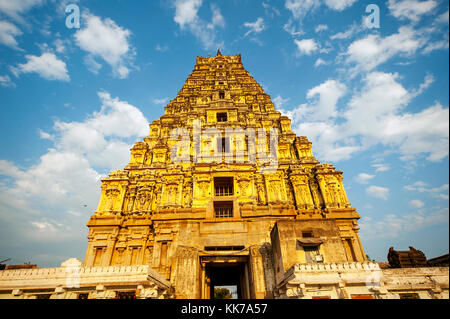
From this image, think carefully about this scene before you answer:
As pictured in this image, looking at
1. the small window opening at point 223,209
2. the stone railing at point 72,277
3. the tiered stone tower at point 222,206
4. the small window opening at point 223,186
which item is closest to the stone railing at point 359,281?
the tiered stone tower at point 222,206

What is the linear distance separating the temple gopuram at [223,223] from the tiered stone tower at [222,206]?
0.10 m

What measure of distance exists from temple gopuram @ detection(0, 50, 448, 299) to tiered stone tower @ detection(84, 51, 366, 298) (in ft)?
0.32

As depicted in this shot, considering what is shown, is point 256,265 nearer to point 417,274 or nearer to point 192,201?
point 192,201

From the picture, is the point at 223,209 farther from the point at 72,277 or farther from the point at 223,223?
the point at 72,277

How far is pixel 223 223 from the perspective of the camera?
21.4 meters

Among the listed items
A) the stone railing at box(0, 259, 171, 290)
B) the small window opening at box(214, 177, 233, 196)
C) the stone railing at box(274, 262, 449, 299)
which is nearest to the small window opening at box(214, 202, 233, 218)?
the small window opening at box(214, 177, 233, 196)

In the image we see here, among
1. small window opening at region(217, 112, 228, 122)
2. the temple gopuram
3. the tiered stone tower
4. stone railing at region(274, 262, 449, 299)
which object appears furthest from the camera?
small window opening at region(217, 112, 228, 122)

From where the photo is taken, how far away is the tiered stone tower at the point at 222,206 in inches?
715

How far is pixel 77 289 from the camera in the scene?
14.1 meters

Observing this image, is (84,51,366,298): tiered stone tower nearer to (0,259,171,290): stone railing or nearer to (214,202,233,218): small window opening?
(214,202,233,218): small window opening

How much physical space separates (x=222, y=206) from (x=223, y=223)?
111 inches

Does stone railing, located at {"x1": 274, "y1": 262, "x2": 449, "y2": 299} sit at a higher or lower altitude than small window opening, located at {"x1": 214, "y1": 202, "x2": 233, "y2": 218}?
lower

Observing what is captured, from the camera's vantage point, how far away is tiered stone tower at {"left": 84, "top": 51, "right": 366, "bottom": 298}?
715 inches
